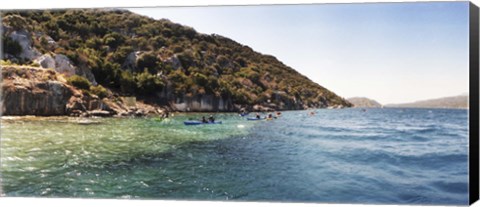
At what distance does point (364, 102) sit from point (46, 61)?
9.66 m

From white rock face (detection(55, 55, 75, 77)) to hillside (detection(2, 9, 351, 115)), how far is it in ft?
0.12

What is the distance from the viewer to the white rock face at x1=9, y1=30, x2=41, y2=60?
1274 cm

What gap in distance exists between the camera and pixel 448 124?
787cm

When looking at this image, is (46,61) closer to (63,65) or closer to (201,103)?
(63,65)

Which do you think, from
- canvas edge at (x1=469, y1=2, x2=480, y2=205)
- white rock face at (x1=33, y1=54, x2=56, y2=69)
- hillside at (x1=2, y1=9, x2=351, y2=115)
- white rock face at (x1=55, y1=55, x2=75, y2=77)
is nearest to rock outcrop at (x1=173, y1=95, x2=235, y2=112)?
hillside at (x1=2, y1=9, x2=351, y2=115)

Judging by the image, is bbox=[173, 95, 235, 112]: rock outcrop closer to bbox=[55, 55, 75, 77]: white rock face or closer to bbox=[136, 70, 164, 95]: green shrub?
bbox=[136, 70, 164, 95]: green shrub

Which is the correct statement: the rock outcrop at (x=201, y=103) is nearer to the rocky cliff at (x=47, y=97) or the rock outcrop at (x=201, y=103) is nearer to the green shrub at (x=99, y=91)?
the rocky cliff at (x=47, y=97)

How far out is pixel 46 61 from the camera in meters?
13.8

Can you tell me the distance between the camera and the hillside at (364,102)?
8.69m

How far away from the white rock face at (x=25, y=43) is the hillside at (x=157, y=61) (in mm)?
30

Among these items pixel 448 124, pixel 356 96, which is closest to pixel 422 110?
pixel 448 124

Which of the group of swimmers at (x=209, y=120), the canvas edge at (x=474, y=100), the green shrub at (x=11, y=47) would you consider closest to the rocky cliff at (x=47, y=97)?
the green shrub at (x=11, y=47)

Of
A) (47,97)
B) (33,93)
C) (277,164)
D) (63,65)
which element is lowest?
(277,164)

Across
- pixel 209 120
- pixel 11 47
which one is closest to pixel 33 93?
pixel 11 47
